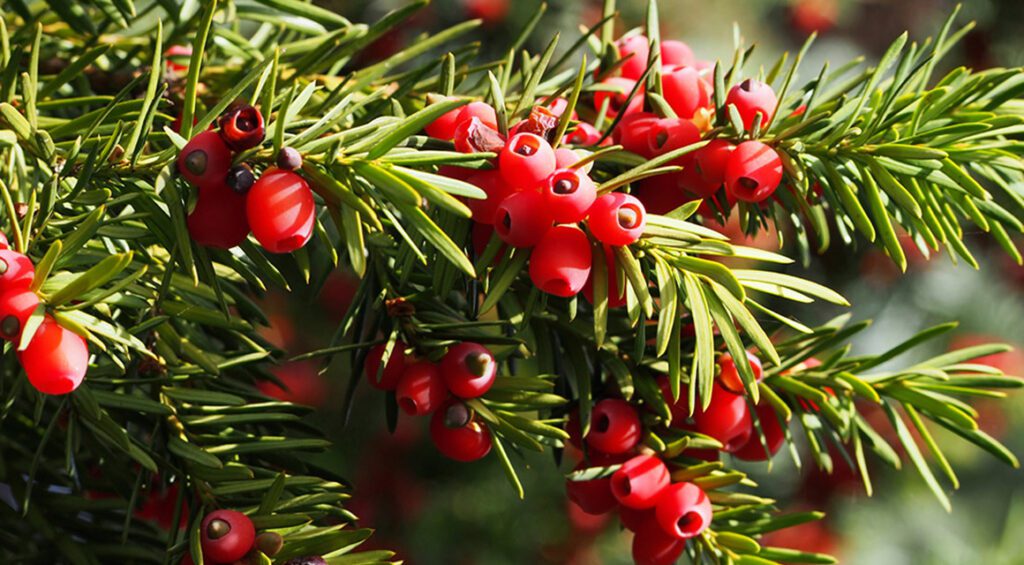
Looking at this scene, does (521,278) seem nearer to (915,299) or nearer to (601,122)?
(601,122)

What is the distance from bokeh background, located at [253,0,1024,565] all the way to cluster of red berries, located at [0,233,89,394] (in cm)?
89

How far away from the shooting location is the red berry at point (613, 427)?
485 millimetres

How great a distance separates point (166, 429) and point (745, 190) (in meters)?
0.28

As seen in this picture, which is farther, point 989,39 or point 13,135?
point 989,39

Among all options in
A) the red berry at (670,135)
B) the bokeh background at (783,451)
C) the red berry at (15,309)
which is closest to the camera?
the red berry at (15,309)

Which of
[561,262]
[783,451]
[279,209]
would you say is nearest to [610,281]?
[561,262]

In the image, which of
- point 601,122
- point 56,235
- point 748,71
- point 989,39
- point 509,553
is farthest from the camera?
point 748,71

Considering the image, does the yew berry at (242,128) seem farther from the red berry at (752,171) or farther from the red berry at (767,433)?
the red berry at (767,433)

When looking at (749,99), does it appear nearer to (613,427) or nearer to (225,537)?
(613,427)

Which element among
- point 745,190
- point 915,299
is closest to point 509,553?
point 915,299

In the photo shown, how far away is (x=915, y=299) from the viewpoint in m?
1.73

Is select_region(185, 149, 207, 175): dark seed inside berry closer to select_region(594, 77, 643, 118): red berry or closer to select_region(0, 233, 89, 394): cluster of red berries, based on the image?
select_region(0, 233, 89, 394): cluster of red berries

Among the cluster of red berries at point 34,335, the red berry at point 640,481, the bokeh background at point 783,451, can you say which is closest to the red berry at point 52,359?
the cluster of red berries at point 34,335

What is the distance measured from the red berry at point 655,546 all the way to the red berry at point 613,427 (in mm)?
44
